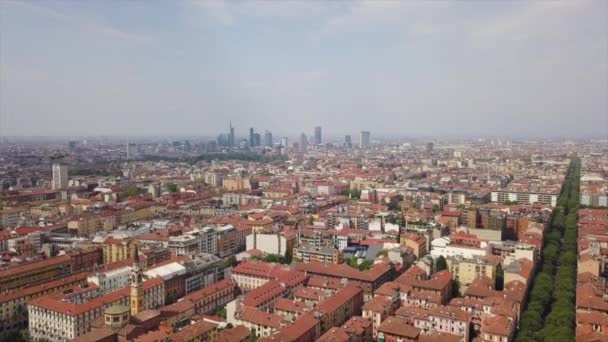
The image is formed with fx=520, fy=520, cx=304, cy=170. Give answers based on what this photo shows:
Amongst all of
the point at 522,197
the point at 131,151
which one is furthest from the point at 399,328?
the point at 131,151

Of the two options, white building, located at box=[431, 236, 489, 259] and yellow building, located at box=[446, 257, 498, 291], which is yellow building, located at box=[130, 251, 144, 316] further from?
white building, located at box=[431, 236, 489, 259]

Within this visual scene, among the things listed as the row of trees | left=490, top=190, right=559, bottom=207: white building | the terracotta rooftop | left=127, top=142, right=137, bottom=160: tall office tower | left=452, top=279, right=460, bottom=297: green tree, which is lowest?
left=452, top=279, right=460, bottom=297: green tree

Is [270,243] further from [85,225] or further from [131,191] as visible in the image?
[131,191]

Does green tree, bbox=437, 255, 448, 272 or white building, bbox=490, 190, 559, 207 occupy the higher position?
white building, bbox=490, 190, 559, 207

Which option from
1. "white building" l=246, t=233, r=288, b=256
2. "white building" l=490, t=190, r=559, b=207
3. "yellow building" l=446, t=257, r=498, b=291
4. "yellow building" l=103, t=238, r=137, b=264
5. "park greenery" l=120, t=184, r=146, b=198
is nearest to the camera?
"yellow building" l=446, t=257, r=498, b=291

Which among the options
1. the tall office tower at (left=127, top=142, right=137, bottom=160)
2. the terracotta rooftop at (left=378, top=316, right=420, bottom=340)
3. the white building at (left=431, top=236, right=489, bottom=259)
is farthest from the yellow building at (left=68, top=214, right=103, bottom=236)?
the tall office tower at (left=127, top=142, right=137, bottom=160)

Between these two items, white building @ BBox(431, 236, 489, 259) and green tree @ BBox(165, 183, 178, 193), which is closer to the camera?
white building @ BBox(431, 236, 489, 259)

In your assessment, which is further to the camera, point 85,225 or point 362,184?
point 362,184
